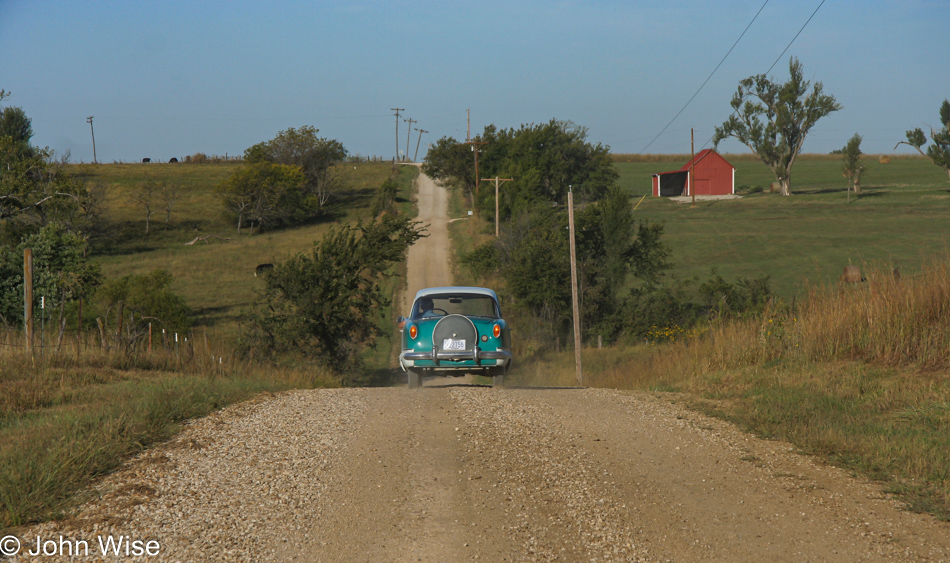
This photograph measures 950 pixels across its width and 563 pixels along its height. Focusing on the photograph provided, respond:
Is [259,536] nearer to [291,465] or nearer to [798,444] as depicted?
[291,465]

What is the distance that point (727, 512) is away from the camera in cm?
507

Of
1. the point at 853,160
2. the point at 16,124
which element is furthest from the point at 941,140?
the point at 16,124

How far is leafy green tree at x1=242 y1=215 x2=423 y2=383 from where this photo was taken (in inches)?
953

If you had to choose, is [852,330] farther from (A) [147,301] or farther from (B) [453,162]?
(B) [453,162]

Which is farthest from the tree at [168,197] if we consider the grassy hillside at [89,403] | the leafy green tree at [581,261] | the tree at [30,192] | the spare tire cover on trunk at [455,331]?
the spare tire cover on trunk at [455,331]

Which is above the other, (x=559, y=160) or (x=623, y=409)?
(x=559, y=160)

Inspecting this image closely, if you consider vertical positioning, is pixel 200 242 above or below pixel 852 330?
above

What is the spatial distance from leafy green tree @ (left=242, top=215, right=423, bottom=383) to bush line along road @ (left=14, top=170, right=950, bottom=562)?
54.5 feet

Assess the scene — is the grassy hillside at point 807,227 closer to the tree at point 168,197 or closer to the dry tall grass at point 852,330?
the dry tall grass at point 852,330

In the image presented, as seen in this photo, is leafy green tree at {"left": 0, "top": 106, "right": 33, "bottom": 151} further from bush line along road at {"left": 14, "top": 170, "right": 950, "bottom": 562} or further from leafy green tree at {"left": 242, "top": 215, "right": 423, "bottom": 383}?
bush line along road at {"left": 14, "top": 170, "right": 950, "bottom": 562}

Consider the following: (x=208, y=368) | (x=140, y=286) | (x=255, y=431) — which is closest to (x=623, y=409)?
(x=255, y=431)

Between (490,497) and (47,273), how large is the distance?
26.5 m

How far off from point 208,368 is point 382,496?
9254 mm

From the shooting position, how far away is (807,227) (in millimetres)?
61344
